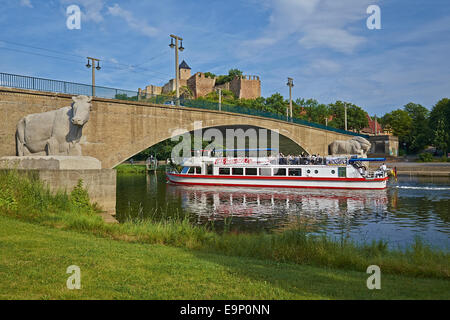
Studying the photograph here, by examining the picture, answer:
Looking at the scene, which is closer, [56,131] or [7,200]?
[7,200]

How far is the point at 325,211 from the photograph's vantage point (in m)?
21.4

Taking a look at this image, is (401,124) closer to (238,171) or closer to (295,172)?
(295,172)

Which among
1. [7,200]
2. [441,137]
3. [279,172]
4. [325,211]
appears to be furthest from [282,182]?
[441,137]

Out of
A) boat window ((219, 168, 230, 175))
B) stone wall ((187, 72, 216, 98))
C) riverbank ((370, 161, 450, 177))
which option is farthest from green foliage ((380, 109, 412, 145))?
boat window ((219, 168, 230, 175))

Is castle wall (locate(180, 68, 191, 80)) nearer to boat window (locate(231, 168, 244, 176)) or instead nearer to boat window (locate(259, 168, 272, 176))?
boat window (locate(231, 168, 244, 176))

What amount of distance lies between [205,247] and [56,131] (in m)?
9.48

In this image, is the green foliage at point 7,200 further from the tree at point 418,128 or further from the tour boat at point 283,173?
the tree at point 418,128

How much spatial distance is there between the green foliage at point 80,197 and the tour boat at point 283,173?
76.9 ft

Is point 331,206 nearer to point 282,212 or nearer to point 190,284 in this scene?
point 282,212

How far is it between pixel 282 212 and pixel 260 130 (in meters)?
23.4

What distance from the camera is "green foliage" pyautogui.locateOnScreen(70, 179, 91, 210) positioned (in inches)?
546

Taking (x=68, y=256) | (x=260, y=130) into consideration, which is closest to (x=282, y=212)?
(x=68, y=256)

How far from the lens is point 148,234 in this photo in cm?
1052

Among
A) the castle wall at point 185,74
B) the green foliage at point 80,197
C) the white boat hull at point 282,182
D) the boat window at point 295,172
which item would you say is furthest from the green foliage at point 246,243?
the castle wall at point 185,74
